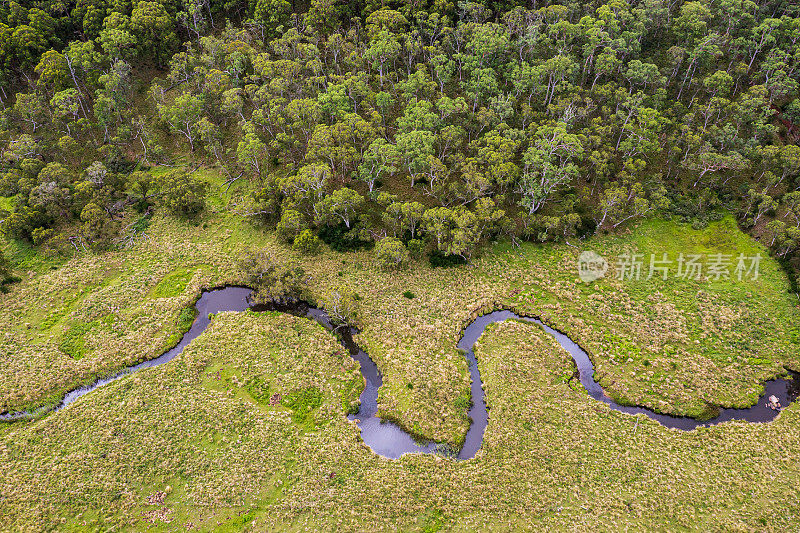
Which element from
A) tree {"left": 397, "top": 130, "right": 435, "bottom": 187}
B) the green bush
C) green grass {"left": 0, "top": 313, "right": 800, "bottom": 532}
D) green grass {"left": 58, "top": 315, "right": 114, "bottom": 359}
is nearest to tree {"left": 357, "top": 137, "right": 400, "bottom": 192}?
tree {"left": 397, "top": 130, "right": 435, "bottom": 187}

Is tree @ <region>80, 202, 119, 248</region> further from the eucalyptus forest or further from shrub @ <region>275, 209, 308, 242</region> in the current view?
shrub @ <region>275, 209, 308, 242</region>

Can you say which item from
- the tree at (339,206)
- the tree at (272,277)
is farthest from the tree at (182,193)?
the tree at (339,206)

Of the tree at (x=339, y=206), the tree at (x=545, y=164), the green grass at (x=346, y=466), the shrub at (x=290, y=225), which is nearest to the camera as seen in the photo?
the green grass at (x=346, y=466)

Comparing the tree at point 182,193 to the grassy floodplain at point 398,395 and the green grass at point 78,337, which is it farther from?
the green grass at point 78,337

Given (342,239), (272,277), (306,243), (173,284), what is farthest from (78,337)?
(342,239)

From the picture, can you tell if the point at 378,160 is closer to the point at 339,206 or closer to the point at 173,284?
the point at 339,206

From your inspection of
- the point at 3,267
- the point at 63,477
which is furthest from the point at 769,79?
the point at 3,267
